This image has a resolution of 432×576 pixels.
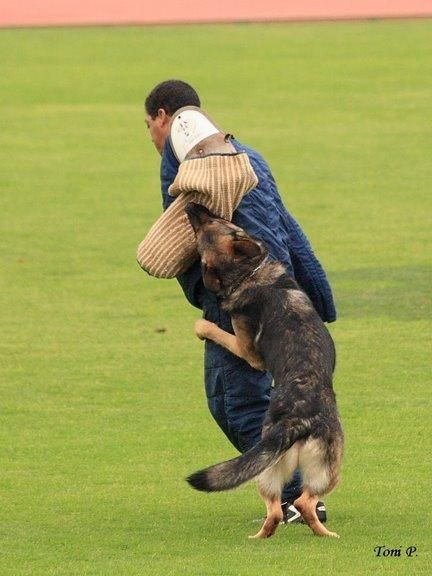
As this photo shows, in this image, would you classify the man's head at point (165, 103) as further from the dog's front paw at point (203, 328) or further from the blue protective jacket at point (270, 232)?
the dog's front paw at point (203, 328)

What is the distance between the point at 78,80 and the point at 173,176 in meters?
22.0

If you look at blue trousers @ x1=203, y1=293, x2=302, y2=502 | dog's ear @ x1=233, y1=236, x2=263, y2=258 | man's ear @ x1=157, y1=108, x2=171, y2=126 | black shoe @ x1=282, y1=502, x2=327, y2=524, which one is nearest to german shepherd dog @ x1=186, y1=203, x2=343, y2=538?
dog's ear @ x1=233, y1=236, x2=263, y2=258

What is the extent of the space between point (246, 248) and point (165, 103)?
2.53ft

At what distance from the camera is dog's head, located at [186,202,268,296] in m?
6.71

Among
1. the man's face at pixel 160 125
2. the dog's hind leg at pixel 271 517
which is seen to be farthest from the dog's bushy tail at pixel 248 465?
the man's face at pixel 160 125

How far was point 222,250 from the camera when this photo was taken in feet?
22.0

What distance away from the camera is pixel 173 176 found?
696 cm

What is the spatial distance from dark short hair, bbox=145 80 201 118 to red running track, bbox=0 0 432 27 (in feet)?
97.4

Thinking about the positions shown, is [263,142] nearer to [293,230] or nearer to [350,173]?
[350,173]

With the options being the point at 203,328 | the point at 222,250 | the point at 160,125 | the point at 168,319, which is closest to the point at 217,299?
the point at 203,328

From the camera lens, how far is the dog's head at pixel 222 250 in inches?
264

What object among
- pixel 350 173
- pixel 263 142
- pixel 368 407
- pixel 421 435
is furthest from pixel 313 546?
pixel 263 142

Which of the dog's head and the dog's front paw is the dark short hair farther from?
the dog's front paw

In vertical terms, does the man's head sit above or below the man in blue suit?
above
